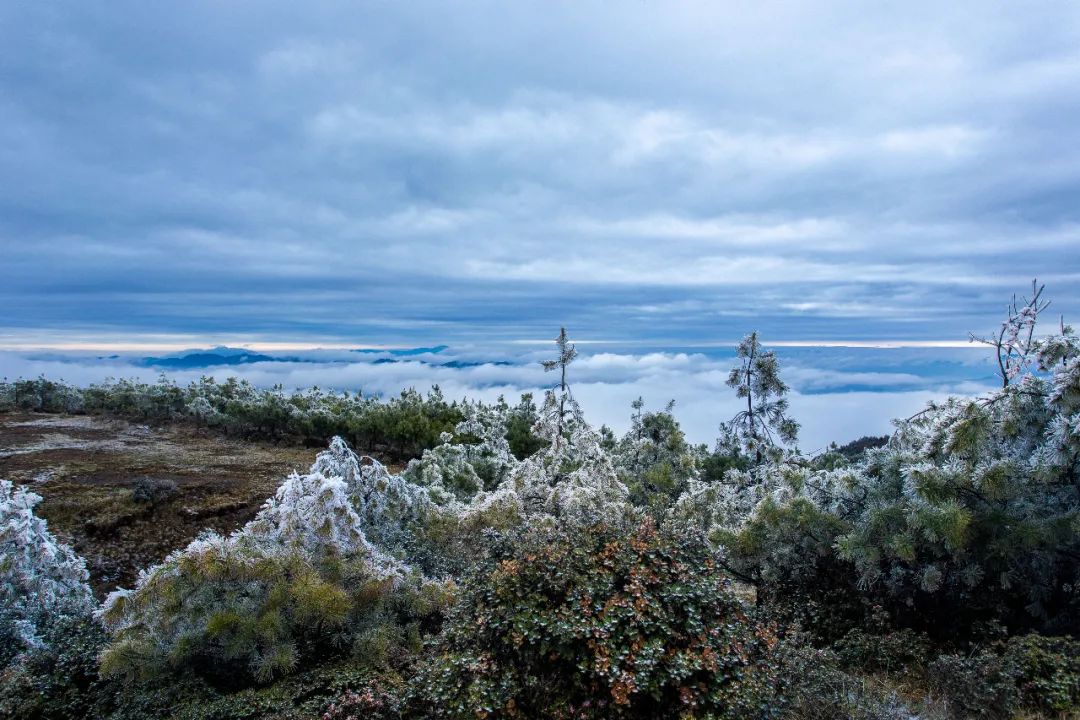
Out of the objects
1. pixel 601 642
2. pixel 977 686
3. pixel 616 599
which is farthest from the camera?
pixel 977 686

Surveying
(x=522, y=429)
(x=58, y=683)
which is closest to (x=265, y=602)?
(x=58, y=683)

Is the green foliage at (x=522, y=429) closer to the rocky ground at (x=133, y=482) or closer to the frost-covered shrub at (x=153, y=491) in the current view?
the rocky ground at (x=133, y=482)

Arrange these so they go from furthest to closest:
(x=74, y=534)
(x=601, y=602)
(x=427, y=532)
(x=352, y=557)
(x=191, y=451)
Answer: (x=191, y=451) → (x=74, y=534) → (x=427, y=532) → (x=352, y=557) → (x=601, y=602)

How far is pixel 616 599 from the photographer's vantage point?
441 centimetres

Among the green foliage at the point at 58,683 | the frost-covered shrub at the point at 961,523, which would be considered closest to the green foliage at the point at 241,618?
the green foliage at the point at 58,683

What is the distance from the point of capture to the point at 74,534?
410 inches

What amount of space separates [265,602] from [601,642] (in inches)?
143

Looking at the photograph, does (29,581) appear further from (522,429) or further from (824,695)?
(522,429)

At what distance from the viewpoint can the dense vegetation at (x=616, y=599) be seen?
14.2ft

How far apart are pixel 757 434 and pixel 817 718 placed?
8776 mm

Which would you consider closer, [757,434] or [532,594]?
[532,594]

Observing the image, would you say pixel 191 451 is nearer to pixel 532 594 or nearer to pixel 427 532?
pixel 427 532

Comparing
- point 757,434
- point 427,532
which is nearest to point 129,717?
point 427,532

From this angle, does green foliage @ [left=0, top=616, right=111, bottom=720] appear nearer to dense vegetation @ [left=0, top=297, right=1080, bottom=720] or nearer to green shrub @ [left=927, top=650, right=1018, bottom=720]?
dense vegetation @ [left=0, top=297, right=1080, bottom=720]
